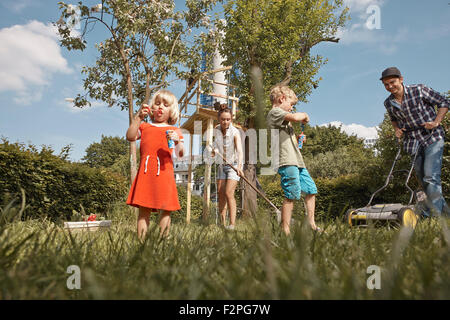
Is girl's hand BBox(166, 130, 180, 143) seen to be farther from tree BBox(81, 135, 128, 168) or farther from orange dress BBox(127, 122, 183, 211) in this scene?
tree BBox(81, 135, 128, 168)

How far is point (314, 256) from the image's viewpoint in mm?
1463

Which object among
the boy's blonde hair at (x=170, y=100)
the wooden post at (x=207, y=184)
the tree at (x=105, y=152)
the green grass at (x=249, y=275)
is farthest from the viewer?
the tree at (x=105, y=152)

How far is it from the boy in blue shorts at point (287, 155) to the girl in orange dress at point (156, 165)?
1.14 m

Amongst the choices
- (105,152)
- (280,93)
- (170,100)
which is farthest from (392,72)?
(105,152)

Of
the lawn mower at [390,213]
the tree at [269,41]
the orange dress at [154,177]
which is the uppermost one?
the tree at [269,41]

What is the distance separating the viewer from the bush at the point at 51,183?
6031mm

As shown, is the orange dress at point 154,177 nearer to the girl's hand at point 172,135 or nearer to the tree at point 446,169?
the girl's hand at point 172,135

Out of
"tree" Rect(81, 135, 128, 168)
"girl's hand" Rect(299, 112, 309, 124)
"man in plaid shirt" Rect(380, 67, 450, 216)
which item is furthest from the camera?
"tree" Rect(81, 135, 128, 168)

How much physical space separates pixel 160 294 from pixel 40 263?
23.1 inches

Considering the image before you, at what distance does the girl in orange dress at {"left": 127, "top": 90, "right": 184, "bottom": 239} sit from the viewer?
3.18 metres

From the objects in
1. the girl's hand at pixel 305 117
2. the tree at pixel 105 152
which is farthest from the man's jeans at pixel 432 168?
the tree at pixel 105 152

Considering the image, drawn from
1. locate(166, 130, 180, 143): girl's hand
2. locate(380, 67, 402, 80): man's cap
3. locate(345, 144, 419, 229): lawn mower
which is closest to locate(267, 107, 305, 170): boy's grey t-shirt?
locate(166, 130, 180, 143): girl's hand

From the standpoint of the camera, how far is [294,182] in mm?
3438

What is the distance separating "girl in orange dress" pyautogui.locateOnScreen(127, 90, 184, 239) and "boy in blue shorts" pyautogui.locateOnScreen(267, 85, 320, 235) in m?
1.14
